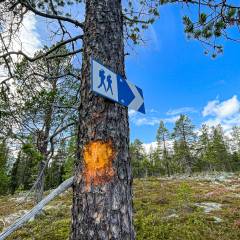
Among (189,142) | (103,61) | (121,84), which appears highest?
(189,142)

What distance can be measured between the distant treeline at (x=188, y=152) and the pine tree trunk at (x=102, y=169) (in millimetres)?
49758

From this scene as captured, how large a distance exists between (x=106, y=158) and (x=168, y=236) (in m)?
7.32

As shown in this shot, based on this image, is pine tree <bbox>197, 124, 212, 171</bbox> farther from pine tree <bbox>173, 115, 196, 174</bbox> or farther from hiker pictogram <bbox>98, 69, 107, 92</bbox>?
hiker pictogram <bbox>98, 69, 107, 92</bbox>

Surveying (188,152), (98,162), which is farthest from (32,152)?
(188,152)

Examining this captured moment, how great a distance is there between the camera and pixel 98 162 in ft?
5.92

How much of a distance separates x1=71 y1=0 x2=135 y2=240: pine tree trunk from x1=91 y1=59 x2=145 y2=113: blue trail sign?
8 cm

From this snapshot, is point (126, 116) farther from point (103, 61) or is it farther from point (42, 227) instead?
point (42, 227)

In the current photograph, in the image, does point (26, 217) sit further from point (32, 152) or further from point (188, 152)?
point (188, 152)

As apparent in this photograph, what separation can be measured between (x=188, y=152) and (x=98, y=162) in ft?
167

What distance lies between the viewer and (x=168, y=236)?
8.17 metres

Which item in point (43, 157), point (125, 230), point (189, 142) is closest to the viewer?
point (125, 230)

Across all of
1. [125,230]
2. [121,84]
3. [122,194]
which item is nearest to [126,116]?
[121,84]

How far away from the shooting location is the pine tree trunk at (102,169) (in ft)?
5.57

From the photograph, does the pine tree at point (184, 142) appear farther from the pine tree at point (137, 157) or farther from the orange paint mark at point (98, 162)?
the orange paint mark at point (98, 162)
